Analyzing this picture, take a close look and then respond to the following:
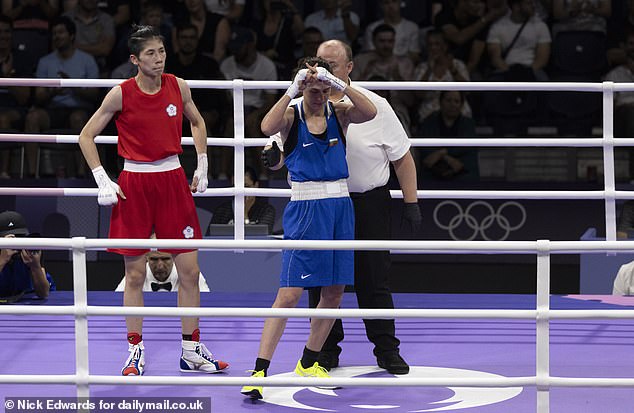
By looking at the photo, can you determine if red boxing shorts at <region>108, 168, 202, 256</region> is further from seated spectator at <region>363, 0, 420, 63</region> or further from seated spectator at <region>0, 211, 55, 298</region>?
seated spectator at <region>363, 0, 420, 63</region>

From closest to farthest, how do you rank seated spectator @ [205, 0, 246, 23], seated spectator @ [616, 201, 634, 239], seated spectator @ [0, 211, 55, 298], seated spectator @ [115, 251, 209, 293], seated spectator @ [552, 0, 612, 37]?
seated spectator @ [0, 211, 55, 298], seated spectator @ [115, 251, 209, 293], seated spectator @ [616, 201, 634, 239], seated spectator @ [552, 0, 612, 37], seated spectator @ [205, 0, 246, 23]

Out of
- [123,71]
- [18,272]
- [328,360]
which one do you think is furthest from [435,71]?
[328,360]

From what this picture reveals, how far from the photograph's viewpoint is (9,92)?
9797 mm

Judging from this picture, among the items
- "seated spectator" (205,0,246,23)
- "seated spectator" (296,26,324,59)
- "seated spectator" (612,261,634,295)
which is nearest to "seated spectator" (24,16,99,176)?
"seated spectator" (205,0,246,23)

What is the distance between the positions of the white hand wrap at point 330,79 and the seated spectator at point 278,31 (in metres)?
5.71

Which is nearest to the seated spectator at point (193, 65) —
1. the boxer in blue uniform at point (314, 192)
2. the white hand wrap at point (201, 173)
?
the white hand wrap at point (201, 173)

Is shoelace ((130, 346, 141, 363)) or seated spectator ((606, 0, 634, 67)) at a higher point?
seated spectator ((606, 0, 634, 67))

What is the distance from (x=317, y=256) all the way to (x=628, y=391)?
1429mm

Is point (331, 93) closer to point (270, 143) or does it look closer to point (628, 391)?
point (270, 143)

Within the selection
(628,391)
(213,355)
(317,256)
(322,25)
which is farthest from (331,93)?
(322,25)

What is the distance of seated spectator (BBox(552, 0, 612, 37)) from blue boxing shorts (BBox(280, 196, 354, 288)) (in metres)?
5.99

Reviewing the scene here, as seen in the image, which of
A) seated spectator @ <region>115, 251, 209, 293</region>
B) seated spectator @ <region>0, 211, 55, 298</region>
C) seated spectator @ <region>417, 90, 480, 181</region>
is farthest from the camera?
seated spectator @ <region>417, 90, 480, 181</region>

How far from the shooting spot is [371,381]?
151 inches

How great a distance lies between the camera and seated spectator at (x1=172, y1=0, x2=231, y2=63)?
1004 centimetres
